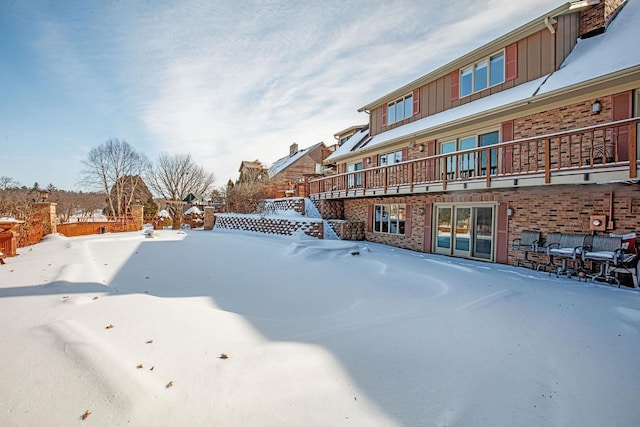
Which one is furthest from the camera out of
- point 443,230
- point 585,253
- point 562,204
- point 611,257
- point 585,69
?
point 443,230

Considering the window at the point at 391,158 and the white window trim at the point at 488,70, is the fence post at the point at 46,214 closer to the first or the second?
the window at the point at 391,158

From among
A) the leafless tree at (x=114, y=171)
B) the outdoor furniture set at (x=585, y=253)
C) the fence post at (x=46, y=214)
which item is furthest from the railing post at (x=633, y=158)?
the leafless tree at (x=114, y=171)

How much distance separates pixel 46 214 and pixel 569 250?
62.2ft

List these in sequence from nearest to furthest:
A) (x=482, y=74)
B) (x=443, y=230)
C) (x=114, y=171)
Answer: (x=482, y=74) → (x=443, y=230) → (x=114, y=171)

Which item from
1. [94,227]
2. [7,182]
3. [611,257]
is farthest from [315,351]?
[7,182]

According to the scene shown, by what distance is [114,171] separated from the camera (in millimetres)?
33094

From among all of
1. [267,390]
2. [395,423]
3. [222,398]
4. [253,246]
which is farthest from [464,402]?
[253,246]

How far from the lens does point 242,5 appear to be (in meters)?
8.16

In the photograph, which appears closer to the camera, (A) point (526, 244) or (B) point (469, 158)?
(A) point (526, 244)

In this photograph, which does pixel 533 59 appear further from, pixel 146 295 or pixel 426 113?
pixel 146 295

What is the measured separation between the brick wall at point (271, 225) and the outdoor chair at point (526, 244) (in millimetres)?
7733

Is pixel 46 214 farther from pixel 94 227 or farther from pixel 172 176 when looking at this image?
pixel 172 176

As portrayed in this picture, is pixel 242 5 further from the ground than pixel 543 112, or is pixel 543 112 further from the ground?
pixel 242 5

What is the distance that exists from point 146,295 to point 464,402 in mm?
5372
